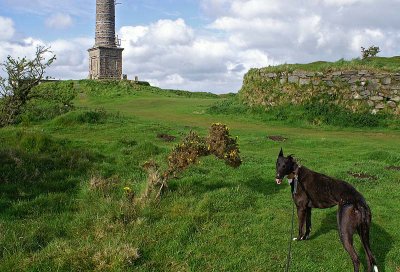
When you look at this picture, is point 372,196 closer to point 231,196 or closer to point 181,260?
point 231,196

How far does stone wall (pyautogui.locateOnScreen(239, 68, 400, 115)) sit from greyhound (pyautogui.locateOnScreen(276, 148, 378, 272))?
1971 cm

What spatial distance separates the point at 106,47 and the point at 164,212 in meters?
68.4

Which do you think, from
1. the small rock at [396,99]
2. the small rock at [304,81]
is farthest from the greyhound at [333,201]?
the small rock at [304,81]

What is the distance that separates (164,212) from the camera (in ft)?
32.1

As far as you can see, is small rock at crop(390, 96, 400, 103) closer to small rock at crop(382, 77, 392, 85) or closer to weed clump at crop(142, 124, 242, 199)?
small rock at crop(382, 77, 392, 85)

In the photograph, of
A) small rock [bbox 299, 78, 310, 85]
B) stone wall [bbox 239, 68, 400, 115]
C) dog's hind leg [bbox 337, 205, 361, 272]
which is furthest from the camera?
small rock [bbox 299, 78, 310, 85]

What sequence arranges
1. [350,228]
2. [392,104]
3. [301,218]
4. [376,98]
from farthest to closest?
1. [376,98]
2. [392,104]
3. [301,218]
4. [350,228]

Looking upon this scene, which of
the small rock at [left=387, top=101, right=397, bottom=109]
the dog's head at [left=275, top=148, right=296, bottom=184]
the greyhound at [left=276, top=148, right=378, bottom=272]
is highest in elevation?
the small rock at [left=387, top=101, right=397, bottom=109]

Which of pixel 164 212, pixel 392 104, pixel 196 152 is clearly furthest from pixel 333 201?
pixel 392 104

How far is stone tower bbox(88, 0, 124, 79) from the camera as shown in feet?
245

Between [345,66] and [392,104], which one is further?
[345,66]

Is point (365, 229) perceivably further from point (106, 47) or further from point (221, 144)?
point (106, 47)

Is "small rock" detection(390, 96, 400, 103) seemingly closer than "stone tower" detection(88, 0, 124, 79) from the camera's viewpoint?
Yes

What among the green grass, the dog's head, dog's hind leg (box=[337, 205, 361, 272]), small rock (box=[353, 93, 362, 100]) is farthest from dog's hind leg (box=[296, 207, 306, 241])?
the green grass
